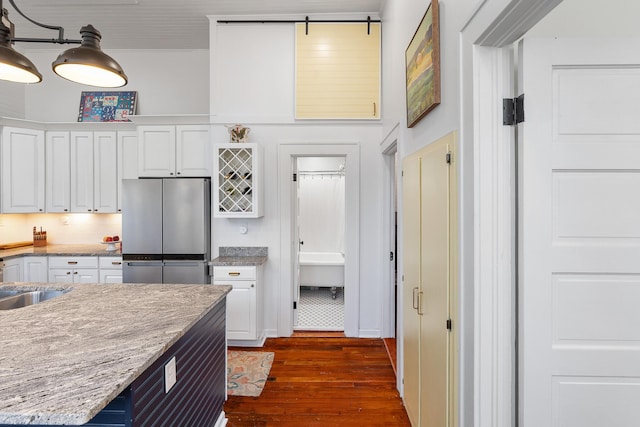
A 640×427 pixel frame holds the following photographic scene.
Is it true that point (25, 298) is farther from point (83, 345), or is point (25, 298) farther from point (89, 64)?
point (89, 64)

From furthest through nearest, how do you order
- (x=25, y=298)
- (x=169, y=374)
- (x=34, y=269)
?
1. (x=34, y=269)
2. (x=25, y=298)
3. (x=169, y=374)

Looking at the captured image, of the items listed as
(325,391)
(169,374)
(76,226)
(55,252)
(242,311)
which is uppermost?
(76,226)

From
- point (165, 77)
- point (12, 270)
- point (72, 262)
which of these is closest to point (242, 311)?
point (72, 262)

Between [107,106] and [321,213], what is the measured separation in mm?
3597

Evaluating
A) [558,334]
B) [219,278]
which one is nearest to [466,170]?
[558,334]

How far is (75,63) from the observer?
1.62m

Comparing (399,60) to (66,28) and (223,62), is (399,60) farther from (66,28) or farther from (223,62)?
(66,28)

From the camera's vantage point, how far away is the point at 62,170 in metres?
3.96

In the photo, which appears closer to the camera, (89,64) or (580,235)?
(580,235)

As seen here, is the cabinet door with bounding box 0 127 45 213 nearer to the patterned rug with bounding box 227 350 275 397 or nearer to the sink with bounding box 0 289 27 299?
the sink with bounding box 0 289 27 299

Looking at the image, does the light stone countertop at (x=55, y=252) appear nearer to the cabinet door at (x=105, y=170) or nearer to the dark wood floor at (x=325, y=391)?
the cabinet door at (x=105, y=170)

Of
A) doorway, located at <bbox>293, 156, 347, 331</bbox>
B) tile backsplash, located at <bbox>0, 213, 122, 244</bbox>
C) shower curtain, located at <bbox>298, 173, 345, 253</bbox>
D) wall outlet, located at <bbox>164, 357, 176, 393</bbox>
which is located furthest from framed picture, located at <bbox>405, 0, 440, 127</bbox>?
tile backsplash, located at <bbox>0, 213, 122, 244</bbox>

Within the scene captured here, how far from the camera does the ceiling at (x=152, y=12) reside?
331 centimetres

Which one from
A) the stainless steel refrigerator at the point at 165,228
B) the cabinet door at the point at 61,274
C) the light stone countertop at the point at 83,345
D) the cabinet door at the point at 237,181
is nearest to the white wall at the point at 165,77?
the cabinet door at the point at 237,181
